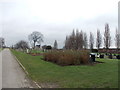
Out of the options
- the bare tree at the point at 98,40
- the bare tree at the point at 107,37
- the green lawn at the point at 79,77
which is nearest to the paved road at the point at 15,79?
the green lawn at the point at 79,77

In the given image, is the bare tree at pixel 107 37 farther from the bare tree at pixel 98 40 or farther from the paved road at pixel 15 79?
the paved road at pixel 15 79

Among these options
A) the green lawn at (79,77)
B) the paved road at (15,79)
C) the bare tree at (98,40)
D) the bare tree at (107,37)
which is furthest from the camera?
the bare tree at (98,40)

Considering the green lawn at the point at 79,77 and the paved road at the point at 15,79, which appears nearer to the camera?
the green lawn at the point at 79,77

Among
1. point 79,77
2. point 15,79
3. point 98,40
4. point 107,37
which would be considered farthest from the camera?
point 98,40

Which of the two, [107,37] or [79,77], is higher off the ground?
[107,37]

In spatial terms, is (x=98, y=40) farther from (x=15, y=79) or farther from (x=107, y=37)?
(x=15, y=79)

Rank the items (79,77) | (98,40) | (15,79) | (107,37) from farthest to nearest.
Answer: (98,40) → (107,37) → (15,79) → (79,77)

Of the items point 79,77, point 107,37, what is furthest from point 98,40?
point 79,77

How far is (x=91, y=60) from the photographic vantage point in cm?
1850

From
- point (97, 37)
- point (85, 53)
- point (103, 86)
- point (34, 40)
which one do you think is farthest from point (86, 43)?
point (103, 86)

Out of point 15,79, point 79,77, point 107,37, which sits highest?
point 107,37

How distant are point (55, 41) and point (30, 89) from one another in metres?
97.2

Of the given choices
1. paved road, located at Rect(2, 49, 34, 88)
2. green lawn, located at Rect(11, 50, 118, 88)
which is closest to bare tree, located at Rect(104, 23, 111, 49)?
green lawn, located at Rect(11, 50, 118, 88)

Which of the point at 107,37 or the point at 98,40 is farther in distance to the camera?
the point at 98,40
